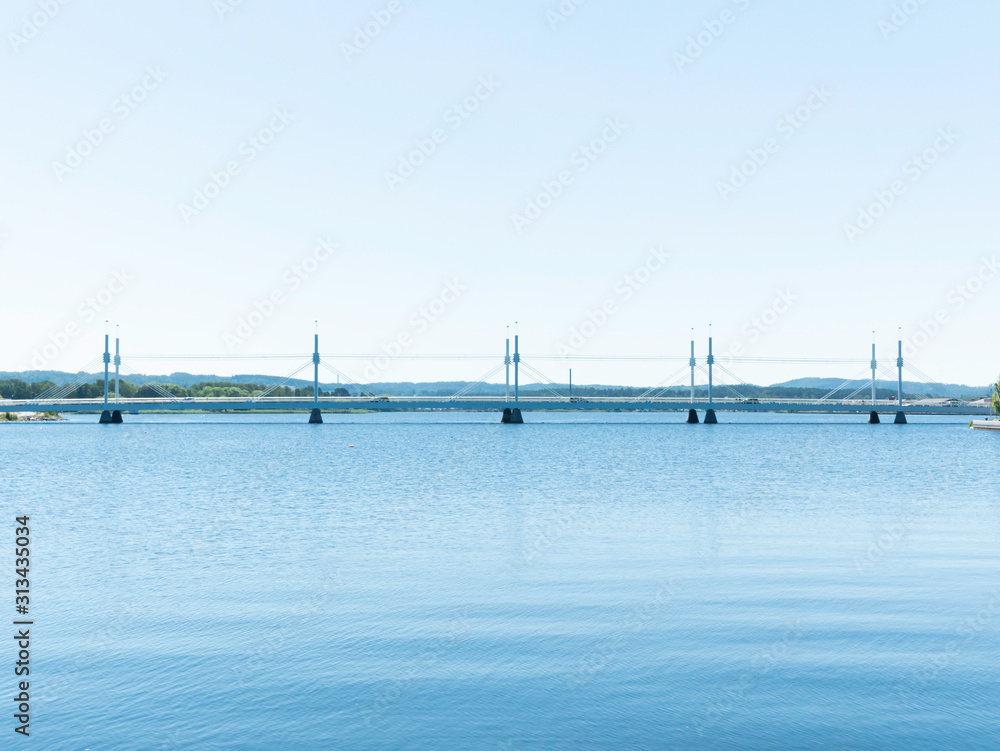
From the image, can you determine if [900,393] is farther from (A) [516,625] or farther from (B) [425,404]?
(A) [516,625]

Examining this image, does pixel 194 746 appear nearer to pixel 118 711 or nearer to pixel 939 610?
pixel 118 711

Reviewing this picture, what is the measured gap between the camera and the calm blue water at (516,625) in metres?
9.62

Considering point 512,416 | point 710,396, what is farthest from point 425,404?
point 710,396

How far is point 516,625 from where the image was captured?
1391 centimetres

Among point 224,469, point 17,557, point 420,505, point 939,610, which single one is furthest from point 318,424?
point 939,610

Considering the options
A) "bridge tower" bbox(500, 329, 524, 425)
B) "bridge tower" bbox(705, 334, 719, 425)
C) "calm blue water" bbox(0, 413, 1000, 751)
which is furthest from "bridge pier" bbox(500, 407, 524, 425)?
"calm blue water" bbox(0, 413, 1000, 751)

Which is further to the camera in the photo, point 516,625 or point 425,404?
point 425,404

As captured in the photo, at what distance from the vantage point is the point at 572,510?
30.4 meters

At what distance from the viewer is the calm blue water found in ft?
31.6

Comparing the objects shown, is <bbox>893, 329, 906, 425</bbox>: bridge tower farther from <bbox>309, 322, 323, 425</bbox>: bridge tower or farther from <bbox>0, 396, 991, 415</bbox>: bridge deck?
<bbox>309, 322, 323, 425</bbox>: bridge tower

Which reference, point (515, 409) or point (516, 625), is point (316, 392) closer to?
point (515, 409)

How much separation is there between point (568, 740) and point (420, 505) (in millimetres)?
22999

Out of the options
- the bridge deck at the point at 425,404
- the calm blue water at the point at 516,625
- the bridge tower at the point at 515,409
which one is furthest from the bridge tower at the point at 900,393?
the calm blue water at the point at 516,625

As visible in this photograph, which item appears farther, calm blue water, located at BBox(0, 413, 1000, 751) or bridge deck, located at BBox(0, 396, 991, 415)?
bridge deck, located at BBox(0, 396, 991, 415)
